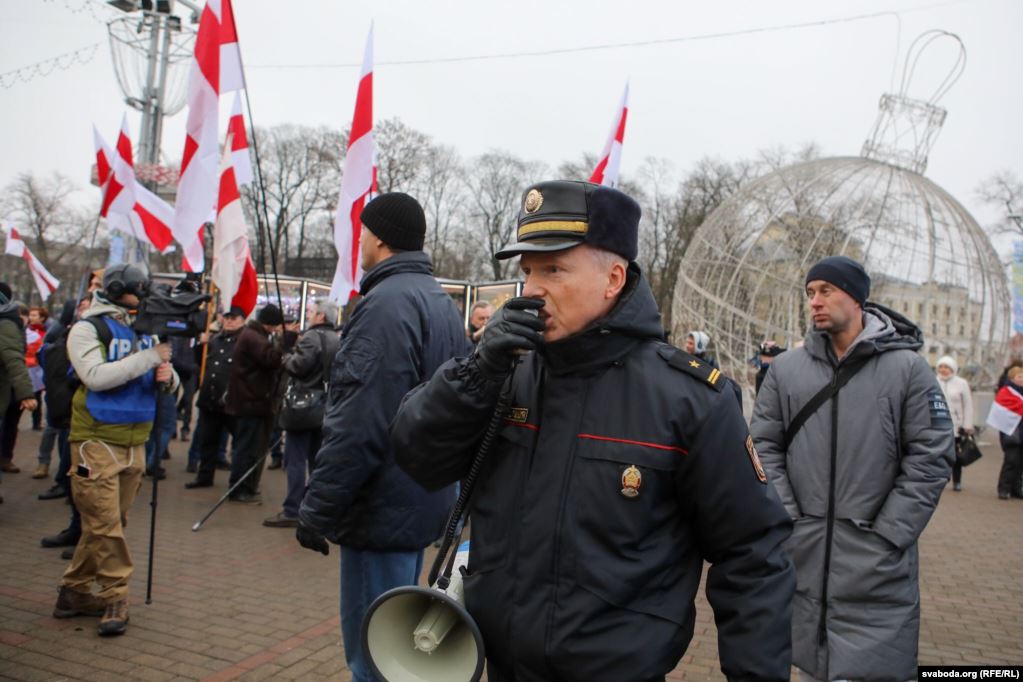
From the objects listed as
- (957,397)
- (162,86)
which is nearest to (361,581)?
(957,397)

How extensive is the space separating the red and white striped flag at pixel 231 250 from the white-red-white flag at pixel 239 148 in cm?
8

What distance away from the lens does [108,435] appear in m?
4.67

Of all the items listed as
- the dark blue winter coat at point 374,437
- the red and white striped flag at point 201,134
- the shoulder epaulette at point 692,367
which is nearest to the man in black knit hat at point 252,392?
the red and white striped flag at point 201,134

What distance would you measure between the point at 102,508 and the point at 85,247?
54.7 metres

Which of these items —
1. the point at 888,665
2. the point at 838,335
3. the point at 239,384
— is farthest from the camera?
the point at 239,384

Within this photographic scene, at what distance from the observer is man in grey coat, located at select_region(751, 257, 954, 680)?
10.6ft

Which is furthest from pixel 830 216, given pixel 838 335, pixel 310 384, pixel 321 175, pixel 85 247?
pixel 85 247

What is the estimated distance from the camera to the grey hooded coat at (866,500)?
3.24 m

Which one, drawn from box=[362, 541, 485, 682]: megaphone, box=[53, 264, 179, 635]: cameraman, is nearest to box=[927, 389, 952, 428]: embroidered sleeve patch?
box=[362, 541, 485, 682]: megaphone

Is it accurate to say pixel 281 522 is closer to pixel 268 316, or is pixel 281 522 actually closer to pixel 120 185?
pixel 268 316

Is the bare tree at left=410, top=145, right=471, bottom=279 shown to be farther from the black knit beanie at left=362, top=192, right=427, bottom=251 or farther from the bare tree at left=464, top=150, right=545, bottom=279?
the black knit beanie at left=362, top=192, right=427, bottom=251

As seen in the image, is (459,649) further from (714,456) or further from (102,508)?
(102,508)

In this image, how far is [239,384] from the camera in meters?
8.62

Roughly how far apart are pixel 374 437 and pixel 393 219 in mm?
978
